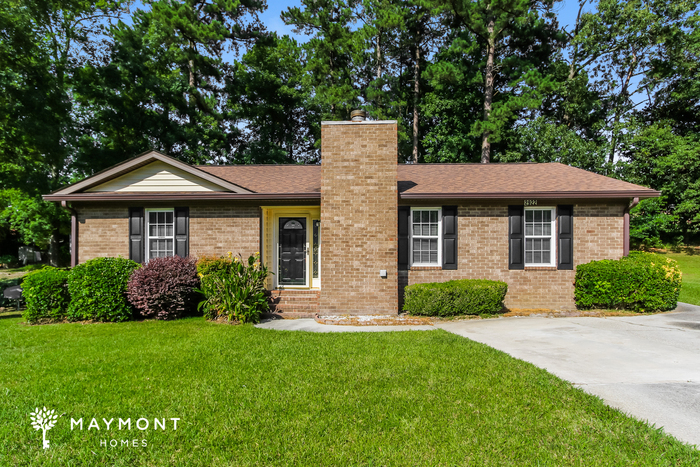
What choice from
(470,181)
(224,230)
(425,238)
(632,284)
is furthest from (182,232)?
(632,284)

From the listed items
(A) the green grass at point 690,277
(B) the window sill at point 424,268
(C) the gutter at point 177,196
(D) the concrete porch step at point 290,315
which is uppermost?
(C) the gutter at point 177,196

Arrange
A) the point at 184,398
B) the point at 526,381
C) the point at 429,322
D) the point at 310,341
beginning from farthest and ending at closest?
the point at 429,322
the point at 310,341
the point at 526,381
the point at 184,398

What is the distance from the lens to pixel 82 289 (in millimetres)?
8289

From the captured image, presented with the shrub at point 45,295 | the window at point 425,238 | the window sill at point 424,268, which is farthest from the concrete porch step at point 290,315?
the shrub at point 45,295

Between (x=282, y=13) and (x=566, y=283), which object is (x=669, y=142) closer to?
(x=566, y=283)

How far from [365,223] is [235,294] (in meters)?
3.37

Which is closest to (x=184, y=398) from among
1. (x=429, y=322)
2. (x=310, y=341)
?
(x=310, y=341)

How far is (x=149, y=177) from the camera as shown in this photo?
9.99 m

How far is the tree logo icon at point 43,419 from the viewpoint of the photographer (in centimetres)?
336

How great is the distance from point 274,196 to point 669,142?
2497 centimetres

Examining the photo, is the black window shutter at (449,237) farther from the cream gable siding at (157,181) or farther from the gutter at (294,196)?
the cream gable siding at (157,181)

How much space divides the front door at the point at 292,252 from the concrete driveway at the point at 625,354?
177 inches

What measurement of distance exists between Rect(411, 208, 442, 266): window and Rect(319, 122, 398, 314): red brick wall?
118 cm

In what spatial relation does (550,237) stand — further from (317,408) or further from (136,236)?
(136,236)
